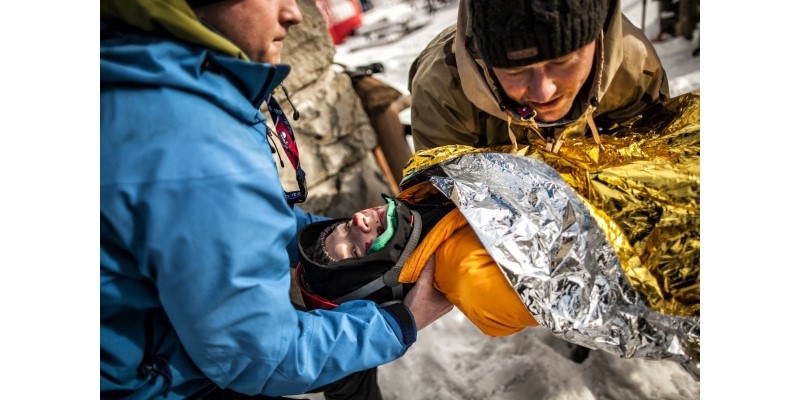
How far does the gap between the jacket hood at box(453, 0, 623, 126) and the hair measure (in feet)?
1.99

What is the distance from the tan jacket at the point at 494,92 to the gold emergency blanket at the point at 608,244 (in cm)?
27

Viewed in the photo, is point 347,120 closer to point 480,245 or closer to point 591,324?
point 480,245

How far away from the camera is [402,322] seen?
52.1 inches

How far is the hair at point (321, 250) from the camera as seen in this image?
5.05 feet

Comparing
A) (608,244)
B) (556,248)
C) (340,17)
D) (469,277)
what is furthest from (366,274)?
(340,17)

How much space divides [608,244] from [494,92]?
587mm

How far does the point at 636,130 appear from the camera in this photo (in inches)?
69.7

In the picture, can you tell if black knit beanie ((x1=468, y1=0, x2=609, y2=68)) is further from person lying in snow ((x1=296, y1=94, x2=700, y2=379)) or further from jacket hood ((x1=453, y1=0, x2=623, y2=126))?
person lying in snow ((x1=296, y1=94, x2=700, y2=379))

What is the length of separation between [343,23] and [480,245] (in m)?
7.02

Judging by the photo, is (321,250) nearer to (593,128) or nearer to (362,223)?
(362,223)

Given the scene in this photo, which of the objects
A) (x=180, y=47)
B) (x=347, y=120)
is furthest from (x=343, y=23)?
(x=180, y=47)

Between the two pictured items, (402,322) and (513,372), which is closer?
(402,322)

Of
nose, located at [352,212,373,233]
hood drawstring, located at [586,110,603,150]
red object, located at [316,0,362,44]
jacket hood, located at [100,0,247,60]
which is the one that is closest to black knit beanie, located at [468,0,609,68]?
hood drawstring, located at [586,110,603,150]

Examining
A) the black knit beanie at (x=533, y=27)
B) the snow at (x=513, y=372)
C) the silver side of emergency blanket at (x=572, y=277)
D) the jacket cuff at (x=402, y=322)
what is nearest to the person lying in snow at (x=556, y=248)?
the silver side of emergency blanket at (x=572, y=277)
